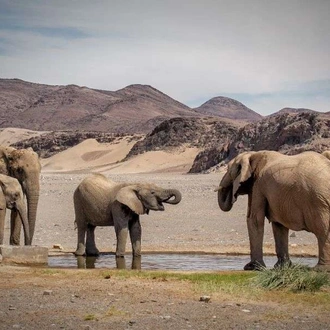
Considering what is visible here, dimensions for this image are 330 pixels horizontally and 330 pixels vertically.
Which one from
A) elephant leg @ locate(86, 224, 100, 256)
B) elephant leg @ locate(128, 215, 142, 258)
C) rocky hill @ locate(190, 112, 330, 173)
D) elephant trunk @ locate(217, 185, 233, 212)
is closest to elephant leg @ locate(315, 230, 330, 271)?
elephant trunk @ locate(217, 185, 233, 212)

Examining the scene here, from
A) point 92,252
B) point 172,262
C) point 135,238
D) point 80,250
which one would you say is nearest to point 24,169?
point 80,250

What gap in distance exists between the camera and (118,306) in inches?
404

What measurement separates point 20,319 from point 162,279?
4117 millimetres

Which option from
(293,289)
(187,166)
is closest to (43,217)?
(293,289)

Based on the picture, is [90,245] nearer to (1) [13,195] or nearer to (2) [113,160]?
(1) [13,195]

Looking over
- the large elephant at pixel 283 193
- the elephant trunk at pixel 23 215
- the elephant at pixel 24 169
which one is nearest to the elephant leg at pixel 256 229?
the large elephant at pixel 283 193

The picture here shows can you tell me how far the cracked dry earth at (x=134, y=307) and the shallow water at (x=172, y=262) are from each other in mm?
3086

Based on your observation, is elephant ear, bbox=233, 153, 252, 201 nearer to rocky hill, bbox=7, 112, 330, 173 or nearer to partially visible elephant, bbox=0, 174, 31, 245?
partially visible elephant, bbox=0, 174, 31, 245

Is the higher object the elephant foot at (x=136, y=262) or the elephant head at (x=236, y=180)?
the elephant head at (x=236, y=180)

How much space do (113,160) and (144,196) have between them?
86398 millimetres

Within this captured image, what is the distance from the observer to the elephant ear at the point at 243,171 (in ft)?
48.7

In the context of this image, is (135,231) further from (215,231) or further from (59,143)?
(59,143)

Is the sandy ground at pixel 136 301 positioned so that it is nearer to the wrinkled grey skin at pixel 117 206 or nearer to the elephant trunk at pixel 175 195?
the wrinkled grey skin at pixel 117 206

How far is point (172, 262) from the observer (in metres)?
16.8
